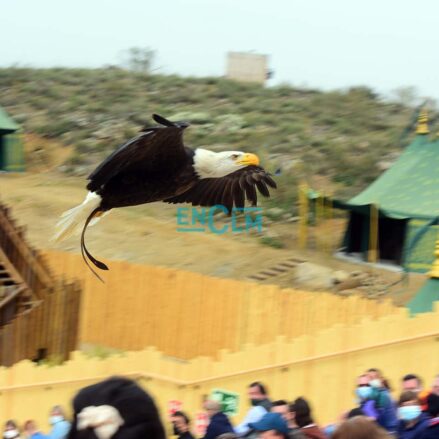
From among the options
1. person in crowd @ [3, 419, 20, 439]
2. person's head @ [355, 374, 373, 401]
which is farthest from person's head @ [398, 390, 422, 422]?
person in crowd @ [3, 419, 20, 439]

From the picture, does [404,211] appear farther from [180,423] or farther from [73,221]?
[180,423]

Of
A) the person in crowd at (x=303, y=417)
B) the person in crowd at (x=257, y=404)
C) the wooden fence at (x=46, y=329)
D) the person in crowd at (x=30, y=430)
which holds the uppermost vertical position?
the person in crowd at (x=303, y=417)

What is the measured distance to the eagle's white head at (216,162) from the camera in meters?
9.07

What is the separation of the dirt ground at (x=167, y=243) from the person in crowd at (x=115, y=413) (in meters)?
17.6

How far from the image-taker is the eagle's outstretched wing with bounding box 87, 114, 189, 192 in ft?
28.0

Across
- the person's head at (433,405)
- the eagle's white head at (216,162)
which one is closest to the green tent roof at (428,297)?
the eagle's white head at (216,162)

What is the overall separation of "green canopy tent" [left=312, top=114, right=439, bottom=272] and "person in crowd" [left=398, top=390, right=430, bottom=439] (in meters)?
14.3

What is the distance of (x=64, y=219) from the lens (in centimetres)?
967

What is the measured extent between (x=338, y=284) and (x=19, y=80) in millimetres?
28986

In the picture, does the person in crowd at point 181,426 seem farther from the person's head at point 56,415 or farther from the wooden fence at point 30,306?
the wooden fence at point 30,306

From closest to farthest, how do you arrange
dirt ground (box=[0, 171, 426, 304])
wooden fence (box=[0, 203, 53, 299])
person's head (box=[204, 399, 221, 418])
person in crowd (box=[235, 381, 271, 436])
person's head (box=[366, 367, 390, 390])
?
person's head (box=[204, 399, 221, 418]) → person in crowd (box=[235, 381, 271, 436]) → person's head (box=[366, 367, 390, 390]) → wooden fence (box=[0, 203, 53, 299]) → dirt ground (box=[0, 171, 426, 304])

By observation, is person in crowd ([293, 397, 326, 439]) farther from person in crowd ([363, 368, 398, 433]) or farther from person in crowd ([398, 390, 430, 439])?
person in crowd ([363, 368, 398, 433])

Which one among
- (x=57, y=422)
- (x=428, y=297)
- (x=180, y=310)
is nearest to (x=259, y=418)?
(x=57, y=422)

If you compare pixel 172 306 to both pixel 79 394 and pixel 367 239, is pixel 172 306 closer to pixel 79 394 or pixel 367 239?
pixel 367 239
